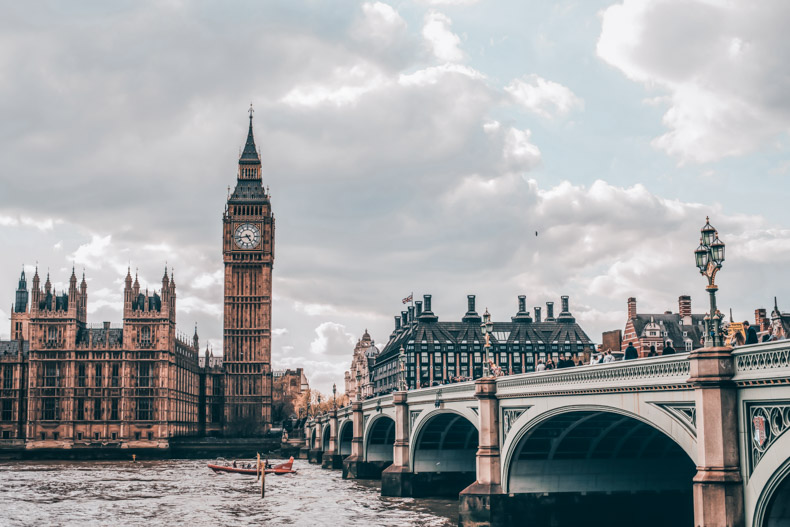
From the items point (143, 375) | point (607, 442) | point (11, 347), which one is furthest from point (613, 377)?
point (11, 347)

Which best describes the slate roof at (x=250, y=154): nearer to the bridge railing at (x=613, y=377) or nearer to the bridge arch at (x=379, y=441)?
the bridge arch at (x=379, y=441)

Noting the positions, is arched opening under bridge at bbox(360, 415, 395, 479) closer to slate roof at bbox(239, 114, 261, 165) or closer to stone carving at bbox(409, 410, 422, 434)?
stone carving at bbox(409, 410, 422, 434)

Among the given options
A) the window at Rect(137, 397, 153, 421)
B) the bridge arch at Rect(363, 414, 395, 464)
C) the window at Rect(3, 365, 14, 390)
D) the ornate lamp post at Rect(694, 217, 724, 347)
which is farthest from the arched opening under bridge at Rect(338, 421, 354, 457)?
the ornate lamp post at Rect(694, 217, 724, 347)

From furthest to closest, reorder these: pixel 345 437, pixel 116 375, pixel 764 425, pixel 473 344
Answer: pixel 473 344 < pixel 116 375 < pixel 345 437 < pixel 764 425

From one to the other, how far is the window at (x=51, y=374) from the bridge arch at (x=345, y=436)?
58820 mm

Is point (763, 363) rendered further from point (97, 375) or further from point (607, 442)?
point (97, 375)

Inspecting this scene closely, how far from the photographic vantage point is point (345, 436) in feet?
343

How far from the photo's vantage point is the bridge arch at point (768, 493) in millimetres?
20312

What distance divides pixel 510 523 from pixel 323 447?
258 feet

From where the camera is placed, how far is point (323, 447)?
115 metres

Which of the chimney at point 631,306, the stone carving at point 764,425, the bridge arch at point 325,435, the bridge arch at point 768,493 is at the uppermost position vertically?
the chimney at point 631,306

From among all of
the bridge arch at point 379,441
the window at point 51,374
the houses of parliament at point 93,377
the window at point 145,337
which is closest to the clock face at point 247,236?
the houses of parliament at point 93,377

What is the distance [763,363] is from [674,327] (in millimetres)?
89323

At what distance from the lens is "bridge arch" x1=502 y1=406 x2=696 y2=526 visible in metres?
38.7
